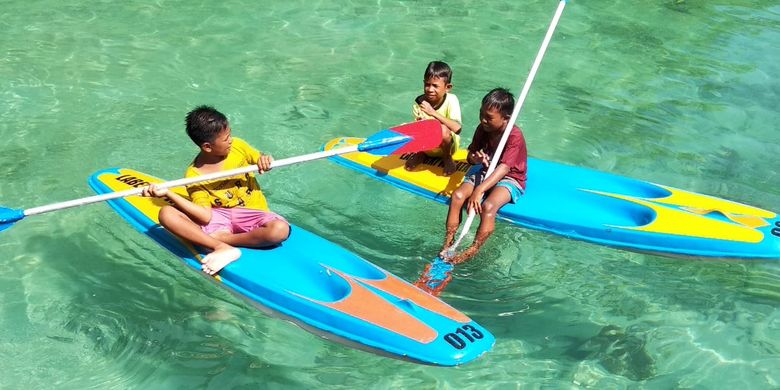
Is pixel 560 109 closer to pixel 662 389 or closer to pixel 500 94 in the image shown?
pixel 500 94

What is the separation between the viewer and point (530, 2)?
30.6 ft

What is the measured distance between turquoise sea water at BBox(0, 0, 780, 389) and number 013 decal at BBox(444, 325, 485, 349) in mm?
420

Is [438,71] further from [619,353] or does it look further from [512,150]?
[619,353]

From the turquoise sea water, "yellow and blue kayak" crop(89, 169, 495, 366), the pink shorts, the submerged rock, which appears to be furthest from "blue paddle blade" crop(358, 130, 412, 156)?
the submerged rock

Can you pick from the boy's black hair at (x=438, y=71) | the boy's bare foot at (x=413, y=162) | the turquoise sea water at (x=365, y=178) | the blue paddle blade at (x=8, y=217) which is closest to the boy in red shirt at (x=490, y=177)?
the turquoise sea water at (x=365, y=178)

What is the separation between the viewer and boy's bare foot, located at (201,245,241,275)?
4656 mm

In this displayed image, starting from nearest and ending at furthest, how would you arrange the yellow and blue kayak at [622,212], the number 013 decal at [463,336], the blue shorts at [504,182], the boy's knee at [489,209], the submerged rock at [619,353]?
the number 013 decal at [463,336] < the submerged rock at [619,353] < the yellow and blue kayak at [622,212] < the boy's knee at [489,209] < the blue shorts at [504,182]

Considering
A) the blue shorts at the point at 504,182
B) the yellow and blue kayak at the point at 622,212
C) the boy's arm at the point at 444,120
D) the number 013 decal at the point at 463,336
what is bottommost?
the number 013 decal at the point at 463,336

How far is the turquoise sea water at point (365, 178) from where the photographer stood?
15.3 feet

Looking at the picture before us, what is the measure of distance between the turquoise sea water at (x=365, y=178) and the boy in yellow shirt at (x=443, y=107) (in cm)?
47

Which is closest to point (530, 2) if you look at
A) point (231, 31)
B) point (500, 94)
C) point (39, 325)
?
point (231, 31)

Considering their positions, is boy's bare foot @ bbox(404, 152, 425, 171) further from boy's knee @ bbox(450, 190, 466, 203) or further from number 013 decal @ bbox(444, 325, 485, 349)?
number 013 decal @ bbox(444, 325, 485, 349)

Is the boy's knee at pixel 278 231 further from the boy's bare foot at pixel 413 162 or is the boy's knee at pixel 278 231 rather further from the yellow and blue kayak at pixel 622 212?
the boy's bare foot at pixel 413 162

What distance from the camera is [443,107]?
5723 mm
